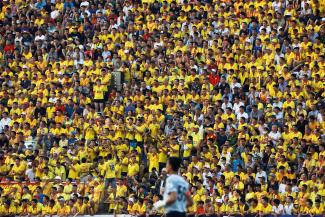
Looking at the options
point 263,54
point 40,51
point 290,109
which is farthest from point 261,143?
point 40,51

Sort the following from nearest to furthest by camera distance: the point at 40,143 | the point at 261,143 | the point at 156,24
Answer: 1. the point at 261,143
2. the point at 40,143
3. the point at 156,24

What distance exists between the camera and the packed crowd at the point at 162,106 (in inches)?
1296

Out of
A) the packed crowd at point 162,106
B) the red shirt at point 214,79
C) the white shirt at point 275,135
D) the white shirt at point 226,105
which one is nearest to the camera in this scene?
the packed crowd at point 162,106

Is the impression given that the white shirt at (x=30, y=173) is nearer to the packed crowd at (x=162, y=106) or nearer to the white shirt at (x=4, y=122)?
the packed crowd at (x=162, y=106)

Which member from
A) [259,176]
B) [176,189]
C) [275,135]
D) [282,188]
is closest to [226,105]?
[275,135]

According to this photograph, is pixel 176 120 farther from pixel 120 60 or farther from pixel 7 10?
pixel 7 10

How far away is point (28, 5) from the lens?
42656 millimetres

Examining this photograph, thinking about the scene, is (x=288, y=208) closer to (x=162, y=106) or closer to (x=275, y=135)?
(x=275, y=135)

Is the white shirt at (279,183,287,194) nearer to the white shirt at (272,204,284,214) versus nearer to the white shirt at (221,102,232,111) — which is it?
the white shirt at (272,204,284,214)

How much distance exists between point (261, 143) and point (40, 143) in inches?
285

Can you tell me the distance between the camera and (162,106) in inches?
1427

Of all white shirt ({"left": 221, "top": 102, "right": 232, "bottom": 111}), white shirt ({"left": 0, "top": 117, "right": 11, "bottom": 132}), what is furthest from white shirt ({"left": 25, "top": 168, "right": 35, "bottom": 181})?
white shirt ({"left": 221, "top": 102, "right": 232, "bottom": 111})

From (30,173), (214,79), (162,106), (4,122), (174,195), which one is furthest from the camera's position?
(4,122)

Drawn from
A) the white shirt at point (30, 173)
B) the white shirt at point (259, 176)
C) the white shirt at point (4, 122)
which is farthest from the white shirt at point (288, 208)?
the white shirt at point (4, 122)
